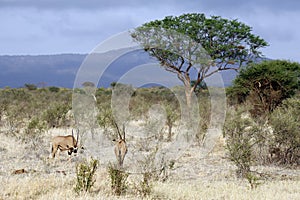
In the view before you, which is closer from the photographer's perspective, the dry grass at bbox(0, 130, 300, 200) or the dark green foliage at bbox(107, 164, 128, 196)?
the dry grass at bbox(0, 130, 300, 200)

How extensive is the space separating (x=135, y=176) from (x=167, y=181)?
659 mm

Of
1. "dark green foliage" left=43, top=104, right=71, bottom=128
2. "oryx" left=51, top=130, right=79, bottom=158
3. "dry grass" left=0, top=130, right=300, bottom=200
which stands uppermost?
"dark green foliage" left=43, top=104, right=71, bottom=128

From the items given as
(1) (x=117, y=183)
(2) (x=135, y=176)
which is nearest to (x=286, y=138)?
(2) (x=135, y=176)

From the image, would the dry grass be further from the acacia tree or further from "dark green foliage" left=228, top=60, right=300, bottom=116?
the acacia tree

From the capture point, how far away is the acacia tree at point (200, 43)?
20.7m

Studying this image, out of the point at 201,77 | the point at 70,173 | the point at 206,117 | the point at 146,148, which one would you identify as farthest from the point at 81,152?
the point at 201,77

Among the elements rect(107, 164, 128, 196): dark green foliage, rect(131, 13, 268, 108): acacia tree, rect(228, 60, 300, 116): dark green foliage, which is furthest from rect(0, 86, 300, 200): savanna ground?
rect(131, 13, 268, 108): acacia tree

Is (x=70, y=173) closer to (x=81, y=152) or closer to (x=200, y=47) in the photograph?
(x=81, y=152)

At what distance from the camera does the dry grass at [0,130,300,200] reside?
5.86 m

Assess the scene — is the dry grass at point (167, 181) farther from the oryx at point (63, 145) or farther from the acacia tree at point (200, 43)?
the acacia tree at point (200, 43)

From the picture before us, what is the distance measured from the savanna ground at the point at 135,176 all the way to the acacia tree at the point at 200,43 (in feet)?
28.4

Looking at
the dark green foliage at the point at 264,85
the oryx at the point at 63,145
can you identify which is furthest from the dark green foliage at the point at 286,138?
the dark green foliage at the point at 264,85

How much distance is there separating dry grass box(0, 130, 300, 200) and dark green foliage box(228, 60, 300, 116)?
7.99m

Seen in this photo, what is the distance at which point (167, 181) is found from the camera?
723 cm
